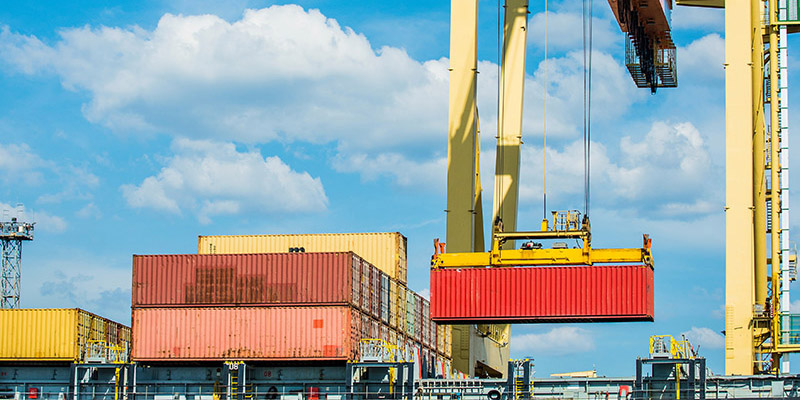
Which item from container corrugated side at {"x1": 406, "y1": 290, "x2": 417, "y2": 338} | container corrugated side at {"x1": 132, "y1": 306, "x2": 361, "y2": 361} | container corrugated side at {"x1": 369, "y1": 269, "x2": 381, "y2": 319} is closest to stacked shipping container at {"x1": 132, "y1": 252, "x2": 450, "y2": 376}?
container corrugated side at {"x1": 132, "y1": 306, "x2": 361, "y2": 361}

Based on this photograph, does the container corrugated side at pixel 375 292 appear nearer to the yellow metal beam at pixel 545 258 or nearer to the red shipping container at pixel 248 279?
the red shipping container at pixel 248 279

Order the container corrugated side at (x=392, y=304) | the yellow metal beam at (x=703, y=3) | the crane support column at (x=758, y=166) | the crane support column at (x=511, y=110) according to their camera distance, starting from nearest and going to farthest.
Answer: the crane support column at (x=758, y=166)
the container corrugated side at (x=392, y=304)
the yellow metal beam at (x=703, y=3)
the crane support column at (x=511, y=110)

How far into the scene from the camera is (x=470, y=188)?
50.3 metres

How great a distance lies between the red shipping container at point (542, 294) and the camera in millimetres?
43844

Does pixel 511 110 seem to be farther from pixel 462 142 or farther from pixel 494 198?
pixel 462 142

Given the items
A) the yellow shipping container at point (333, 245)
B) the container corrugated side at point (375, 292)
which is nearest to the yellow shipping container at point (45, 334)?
the yellow shipping container at point (333, 245)

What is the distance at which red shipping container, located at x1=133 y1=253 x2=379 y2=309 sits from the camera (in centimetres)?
4584

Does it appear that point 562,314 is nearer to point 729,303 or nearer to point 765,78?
point 729,303

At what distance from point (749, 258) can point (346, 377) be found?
17082mm

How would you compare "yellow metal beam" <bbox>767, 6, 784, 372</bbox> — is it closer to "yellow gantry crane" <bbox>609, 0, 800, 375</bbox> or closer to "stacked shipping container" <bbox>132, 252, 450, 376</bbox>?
"yellow gantry crane" <bbox>609, 0, 800, 375</bbox>

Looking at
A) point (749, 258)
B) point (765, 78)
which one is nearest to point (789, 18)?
point (765, 78)

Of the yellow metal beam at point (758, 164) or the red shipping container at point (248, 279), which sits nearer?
the red shipping container at point (248, 279)

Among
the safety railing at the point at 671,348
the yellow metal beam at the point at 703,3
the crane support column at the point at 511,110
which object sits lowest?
the safety railing at the point at 671,348

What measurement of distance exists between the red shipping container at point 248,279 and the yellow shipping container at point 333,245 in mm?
7973
